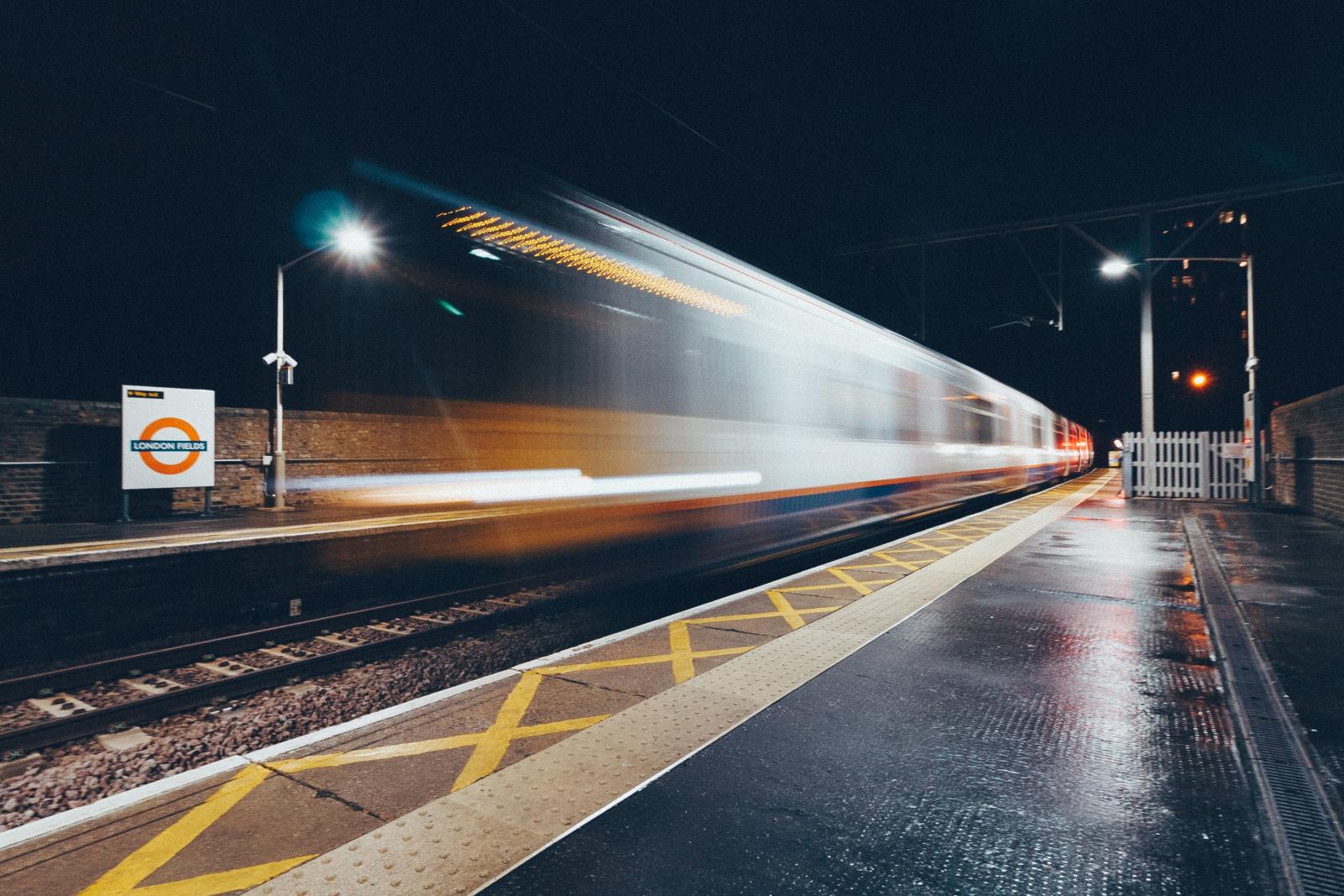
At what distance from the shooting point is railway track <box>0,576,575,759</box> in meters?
3.92

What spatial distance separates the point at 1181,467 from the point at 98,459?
22298mm

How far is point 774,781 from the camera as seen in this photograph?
276cm

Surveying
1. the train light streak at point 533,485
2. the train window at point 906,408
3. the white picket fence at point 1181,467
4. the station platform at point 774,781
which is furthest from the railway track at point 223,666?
the white picket fence at point 1181,467

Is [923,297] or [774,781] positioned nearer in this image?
[774,781]

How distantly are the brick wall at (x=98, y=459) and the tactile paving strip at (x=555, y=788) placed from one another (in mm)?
6120

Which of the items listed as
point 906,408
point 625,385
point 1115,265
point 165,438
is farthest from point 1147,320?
point 165,438

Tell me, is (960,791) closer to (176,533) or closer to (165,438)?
(176,533)

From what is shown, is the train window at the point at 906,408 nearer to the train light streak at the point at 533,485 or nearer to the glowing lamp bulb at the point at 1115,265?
the train light streak at the point at 533,485

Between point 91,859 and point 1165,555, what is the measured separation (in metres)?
9.77

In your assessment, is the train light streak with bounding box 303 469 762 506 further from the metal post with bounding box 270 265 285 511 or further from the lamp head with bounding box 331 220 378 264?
the metal post with bounding box 270 265 285 511

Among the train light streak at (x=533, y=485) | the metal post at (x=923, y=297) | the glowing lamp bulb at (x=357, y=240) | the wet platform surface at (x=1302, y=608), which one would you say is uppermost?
the metal post at (x=923, y=297)

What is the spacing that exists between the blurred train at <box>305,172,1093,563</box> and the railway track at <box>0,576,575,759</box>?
109 centimetres

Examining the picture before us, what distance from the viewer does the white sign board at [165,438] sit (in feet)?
34.0

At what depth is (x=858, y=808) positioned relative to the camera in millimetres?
2557
